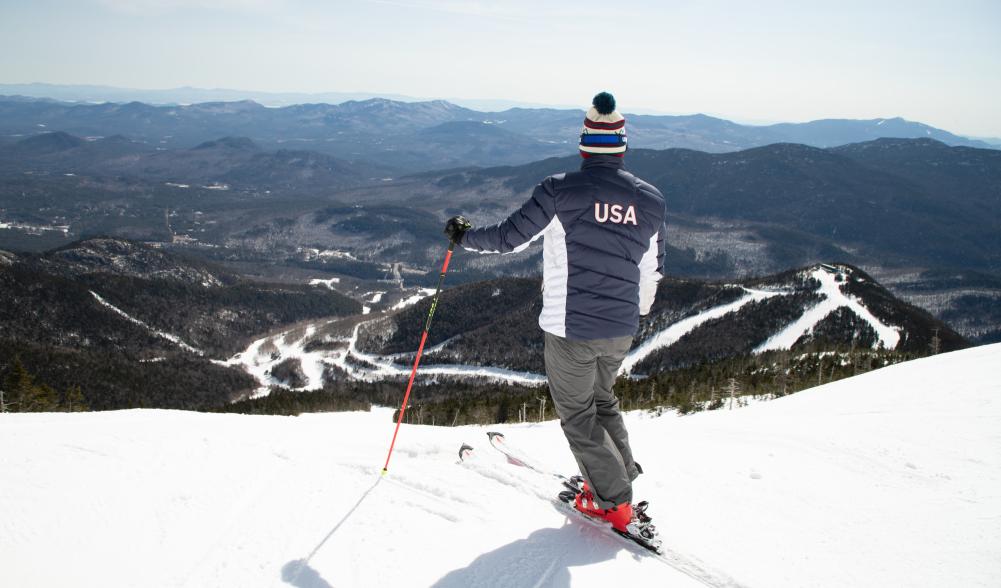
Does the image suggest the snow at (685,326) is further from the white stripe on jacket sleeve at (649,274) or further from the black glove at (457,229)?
the black glove at (457,229)

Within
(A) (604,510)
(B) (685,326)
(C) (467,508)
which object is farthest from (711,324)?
(C) (467,508)

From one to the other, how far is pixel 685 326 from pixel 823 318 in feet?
69.2

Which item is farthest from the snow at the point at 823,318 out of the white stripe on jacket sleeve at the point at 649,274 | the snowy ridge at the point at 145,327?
the snowy ridge at the point at 145,327

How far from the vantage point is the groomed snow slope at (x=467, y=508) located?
154 inches

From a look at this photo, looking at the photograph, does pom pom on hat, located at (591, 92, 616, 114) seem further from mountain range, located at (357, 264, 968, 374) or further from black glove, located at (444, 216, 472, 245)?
mountain range, located at (357, 264, 968, 374)

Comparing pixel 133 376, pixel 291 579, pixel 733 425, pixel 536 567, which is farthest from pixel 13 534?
pixel 133 376

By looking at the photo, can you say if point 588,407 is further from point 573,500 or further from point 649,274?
point 649,274

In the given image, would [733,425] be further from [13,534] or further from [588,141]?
[13,534]

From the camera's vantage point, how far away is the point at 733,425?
25.0 ft

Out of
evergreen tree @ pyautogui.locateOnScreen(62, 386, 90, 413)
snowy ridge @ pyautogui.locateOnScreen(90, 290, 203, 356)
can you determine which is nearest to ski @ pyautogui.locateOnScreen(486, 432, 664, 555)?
evergreen tree @ pyautogui.locateOnScreen(62, 386, 90, 413)

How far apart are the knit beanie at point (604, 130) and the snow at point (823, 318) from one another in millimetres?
70536

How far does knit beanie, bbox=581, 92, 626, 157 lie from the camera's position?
4477 mm

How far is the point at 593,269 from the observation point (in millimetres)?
4438

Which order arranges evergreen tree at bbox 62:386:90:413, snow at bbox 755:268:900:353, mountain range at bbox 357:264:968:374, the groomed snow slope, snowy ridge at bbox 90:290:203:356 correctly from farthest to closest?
1. snowy ridge at bbox 90:290:203:356
2. mountain range at bbox 357:264:968:374
3. snow at bbox 755:268:900:353
4. evergreen tree at bbox 62:386:90:413
5. the groomed snow slope
